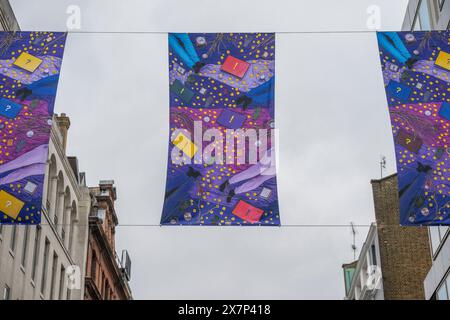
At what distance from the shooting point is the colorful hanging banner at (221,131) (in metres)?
20.9

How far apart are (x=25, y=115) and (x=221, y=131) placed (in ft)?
16.3

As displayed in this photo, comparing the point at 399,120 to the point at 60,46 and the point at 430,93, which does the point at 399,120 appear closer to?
the point at 430,93

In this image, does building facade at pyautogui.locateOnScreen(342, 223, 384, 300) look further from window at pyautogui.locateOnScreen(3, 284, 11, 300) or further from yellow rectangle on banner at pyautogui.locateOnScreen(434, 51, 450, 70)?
yellow rectangle on banner at pyautogui.locateOnScreen(434, 51, 450, 70)

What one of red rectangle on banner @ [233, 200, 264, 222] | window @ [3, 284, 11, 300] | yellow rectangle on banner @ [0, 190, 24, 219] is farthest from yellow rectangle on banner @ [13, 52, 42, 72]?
window @ [3, 284, 11, 300]

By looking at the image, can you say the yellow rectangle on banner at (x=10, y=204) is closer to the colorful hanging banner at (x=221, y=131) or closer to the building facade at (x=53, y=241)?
the colorful hanging banner at (x=221, y=131)

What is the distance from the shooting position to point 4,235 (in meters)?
38.6

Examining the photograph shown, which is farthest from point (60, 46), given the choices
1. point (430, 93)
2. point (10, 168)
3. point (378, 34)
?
point (430, 93)

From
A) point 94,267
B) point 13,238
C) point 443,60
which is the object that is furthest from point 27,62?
point 94,267

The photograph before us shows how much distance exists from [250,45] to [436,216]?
6.50 metres

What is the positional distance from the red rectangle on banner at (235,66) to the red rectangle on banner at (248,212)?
3.75 metres

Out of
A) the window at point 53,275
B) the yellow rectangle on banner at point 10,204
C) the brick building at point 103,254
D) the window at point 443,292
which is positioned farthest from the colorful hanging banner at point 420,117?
the brick building at point 103,254
